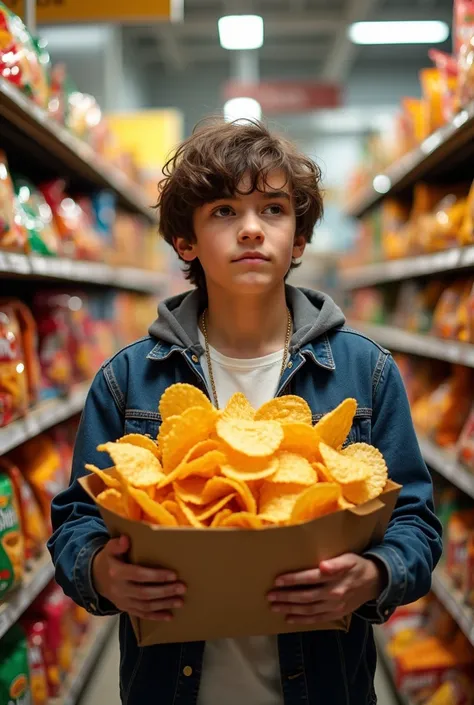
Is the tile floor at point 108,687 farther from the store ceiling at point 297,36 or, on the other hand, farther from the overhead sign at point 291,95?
the store ceiling at point 297,36

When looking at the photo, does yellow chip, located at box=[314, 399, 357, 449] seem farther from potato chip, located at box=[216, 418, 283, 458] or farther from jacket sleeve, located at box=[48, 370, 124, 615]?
jacket sleeve, located at box=[48, 370, 124, 615]

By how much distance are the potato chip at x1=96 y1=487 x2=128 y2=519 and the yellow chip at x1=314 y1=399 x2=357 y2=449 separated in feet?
1.03

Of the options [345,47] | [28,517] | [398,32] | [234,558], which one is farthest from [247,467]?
[345,47]

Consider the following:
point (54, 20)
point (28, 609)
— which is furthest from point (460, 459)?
point (54, 20)

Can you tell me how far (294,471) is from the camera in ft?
3.37

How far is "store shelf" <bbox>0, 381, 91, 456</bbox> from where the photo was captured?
1943 millimetres

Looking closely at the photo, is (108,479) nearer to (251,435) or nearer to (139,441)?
(139,441)

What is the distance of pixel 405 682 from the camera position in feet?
8.39

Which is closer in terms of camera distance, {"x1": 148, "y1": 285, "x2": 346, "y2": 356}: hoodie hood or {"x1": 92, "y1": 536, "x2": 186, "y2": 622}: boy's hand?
{"x1": 92, "y1": 536, "x2": 186, "y2": 622}: boy's hand

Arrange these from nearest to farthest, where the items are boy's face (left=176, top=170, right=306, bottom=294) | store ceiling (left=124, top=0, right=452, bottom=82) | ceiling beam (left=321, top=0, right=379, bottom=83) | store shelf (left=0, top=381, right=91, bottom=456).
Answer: boy's face (left=176, top=170, right=306, bottom=294) < store shelf (left=0, top=381, right=91, bottom=456) < ceiling beam (left=321, top=0, right=379, bottom=83) < store ceiling (left=124, top=0, right=452, bottom=82)

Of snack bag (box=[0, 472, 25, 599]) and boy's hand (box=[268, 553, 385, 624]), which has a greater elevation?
boy's hand (box=[268, 553, 385, 624])

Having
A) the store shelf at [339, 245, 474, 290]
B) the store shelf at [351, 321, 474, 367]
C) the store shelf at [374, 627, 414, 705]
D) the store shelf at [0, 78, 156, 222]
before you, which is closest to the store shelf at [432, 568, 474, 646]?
the store shelf at [374, 627, 414, 705]

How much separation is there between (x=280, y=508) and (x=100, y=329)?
2842 millimetres

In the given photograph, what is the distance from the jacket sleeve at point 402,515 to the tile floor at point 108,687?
1766 millimetres
